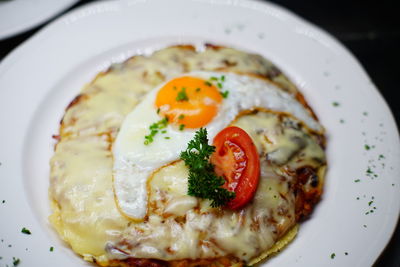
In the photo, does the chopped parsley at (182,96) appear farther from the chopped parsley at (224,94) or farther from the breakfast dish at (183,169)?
the chopped parsley at (224,94)

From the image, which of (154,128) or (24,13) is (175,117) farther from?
(24,13)

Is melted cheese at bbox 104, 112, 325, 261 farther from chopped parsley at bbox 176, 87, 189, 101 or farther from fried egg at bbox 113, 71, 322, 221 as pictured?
chopped parsley at bbox 176, 87, 189, 101

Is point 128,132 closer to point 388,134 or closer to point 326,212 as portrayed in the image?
point 326,212

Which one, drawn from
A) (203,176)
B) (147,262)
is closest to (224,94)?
(203,176)

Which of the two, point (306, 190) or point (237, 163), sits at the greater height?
point (237, 163)

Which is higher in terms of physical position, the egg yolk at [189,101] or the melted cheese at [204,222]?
the egg yolk at [189,101]

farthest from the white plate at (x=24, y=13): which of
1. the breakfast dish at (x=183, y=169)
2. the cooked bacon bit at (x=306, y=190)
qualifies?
the cooked bacon bit at (x=306, y=190)

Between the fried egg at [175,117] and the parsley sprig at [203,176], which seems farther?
the fried egg at [175,117]

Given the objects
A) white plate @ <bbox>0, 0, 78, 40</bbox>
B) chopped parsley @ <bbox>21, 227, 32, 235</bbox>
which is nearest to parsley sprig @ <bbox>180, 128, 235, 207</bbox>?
chopped parsley @ <bbox>21, 227, 32, 235</bbox>
